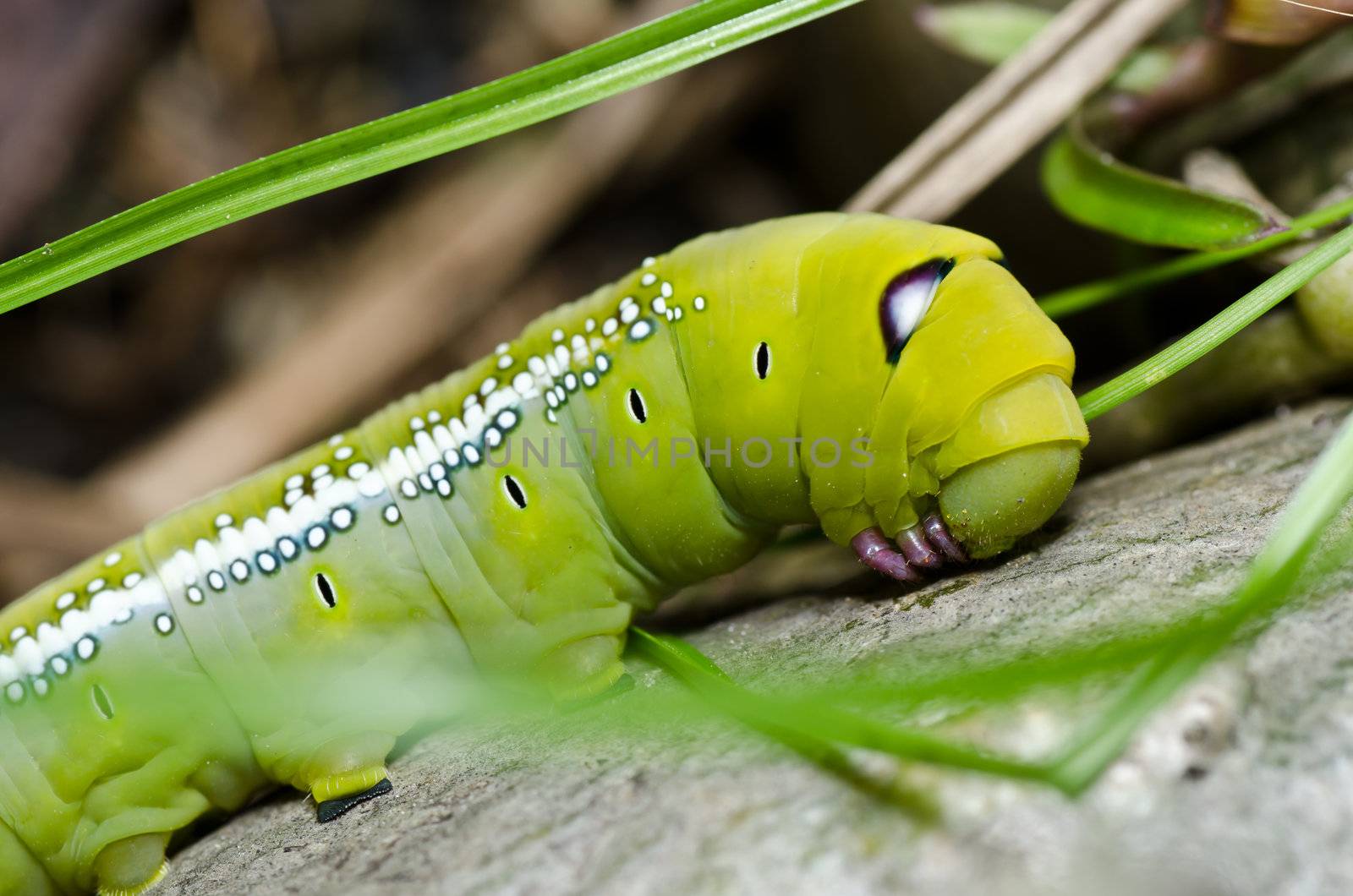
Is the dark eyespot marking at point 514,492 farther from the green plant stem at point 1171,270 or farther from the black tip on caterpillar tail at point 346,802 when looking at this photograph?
the green plant stem at point 1171,270

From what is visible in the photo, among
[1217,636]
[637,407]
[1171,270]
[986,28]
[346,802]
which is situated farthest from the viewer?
[986,28]

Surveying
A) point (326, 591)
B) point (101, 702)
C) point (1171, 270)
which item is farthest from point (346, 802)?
point (1171, 270)

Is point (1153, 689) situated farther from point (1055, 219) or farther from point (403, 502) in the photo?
point (1055, 219)

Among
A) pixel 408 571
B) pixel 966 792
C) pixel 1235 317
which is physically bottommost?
pixel 966 792

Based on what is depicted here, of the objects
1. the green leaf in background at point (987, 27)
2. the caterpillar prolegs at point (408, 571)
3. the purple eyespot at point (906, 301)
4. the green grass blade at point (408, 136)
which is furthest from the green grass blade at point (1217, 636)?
the green leaf in background at point (987, 27)

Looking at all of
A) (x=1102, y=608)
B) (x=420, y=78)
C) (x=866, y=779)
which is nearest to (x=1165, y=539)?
(x=1102, y=608)

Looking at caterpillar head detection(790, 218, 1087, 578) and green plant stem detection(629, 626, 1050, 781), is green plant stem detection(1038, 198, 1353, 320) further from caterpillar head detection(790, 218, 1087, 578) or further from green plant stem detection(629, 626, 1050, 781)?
green plant stem detection(629, 626, 1050, 781)

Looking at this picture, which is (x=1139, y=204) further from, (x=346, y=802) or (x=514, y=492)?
(x=346, y=802)
